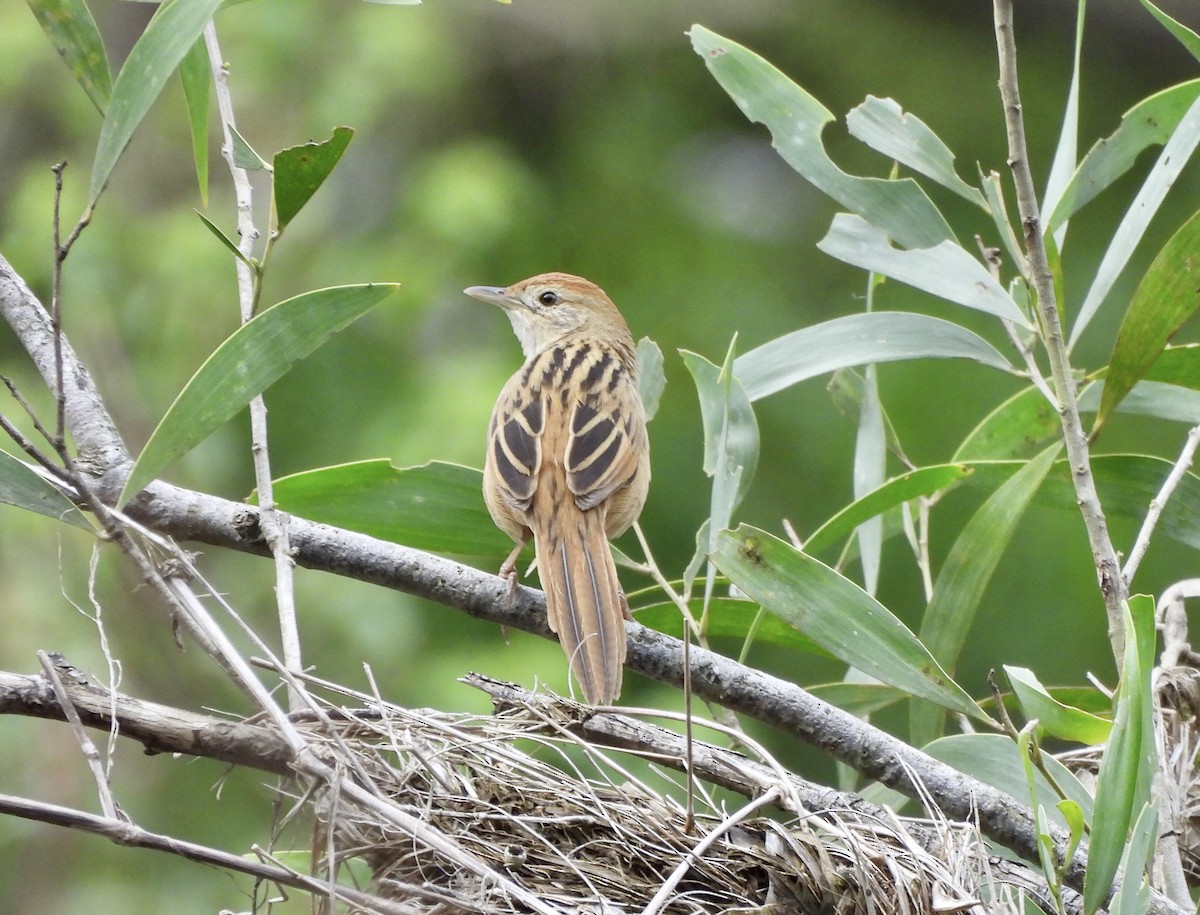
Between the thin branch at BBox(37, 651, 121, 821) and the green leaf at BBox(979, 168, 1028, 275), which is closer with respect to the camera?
the thin branch at BBox(37, 651, 121, 821)

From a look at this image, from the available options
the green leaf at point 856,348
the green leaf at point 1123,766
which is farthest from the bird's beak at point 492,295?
the green leaf at point 1123,766

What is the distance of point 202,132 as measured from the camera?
3.20m

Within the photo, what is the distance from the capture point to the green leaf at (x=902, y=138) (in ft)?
11.4

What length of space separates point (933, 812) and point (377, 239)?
6317 millimetres

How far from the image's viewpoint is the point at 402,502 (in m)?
3.42

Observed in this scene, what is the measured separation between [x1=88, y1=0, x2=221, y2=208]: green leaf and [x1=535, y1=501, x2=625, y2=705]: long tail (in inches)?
61.7

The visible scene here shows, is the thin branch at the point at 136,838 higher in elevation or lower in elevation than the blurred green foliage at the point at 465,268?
lower

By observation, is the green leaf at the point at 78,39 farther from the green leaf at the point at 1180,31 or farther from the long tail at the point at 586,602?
the green leaf at the point at 1180,31

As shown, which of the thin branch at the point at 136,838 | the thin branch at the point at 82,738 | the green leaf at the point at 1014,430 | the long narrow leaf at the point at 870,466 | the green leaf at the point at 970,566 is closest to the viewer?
the thin branch at the point at 136,838

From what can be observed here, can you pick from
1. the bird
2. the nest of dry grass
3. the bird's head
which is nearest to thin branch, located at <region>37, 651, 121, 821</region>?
the nest of dry grass

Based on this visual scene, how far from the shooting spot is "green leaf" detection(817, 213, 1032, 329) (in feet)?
11.0

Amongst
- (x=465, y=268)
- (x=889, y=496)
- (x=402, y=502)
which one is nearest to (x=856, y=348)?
(x=889, y=496)

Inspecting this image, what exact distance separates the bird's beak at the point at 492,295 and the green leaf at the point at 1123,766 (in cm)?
381

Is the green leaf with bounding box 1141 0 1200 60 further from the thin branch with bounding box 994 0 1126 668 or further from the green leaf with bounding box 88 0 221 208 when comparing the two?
the green leaf with bounding box 88 0 221 208
